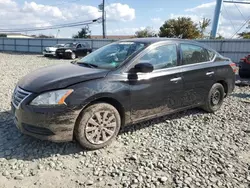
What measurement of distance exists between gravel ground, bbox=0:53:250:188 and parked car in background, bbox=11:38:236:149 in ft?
0.99

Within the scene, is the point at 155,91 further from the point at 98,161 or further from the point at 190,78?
the point at 98,161

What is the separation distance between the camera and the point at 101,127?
11.0ft

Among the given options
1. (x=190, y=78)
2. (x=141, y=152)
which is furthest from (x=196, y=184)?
(x=190, y=78)

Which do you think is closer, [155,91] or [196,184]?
[196,184]

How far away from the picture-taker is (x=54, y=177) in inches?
108

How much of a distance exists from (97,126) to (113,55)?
4.37 ft

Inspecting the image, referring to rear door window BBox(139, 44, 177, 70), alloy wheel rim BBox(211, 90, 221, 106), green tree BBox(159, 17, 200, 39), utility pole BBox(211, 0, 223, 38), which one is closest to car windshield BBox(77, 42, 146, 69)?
rear door window BBox(139, 44, 177, 70)

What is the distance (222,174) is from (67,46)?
1908 cm

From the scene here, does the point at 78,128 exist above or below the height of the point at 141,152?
above

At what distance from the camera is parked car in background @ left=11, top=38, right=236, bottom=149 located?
302 centimetres

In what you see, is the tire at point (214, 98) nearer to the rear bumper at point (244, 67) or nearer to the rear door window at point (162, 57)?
the rear door window at point (162, 57)

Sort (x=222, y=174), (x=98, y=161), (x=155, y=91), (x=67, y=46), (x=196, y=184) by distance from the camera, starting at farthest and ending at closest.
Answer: (x=67, y=46) < (x=155, y=91) < (x=98, y=161) < (x=222, y=174) < (x=196, y=184)

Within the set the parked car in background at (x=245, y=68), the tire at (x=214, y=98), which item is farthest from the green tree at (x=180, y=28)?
the tire at (x=214, y=98)

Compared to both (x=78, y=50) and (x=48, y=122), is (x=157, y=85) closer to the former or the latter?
(x=48, y=122)
